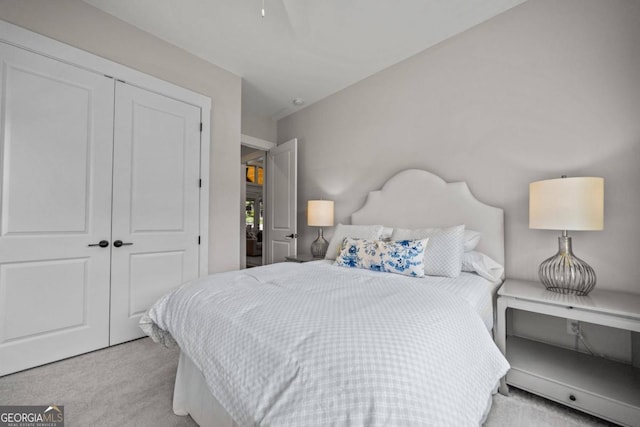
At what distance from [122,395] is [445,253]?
226 cm

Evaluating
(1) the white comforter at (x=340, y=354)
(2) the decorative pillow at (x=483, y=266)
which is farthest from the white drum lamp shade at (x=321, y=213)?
(1) the white comforter at (x=340, y=354)

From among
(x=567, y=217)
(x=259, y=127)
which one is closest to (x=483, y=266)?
(x=567, y=217)

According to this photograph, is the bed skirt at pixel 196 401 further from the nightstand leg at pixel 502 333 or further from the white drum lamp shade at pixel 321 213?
the white drum lamp shade at pixel 321 213

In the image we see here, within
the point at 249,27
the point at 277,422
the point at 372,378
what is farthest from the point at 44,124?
the point at 372,378

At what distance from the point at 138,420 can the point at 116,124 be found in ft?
7.26

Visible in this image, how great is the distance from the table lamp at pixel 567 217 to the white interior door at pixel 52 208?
3.25 m

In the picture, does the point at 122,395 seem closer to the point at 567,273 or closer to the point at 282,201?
the point at 282,201

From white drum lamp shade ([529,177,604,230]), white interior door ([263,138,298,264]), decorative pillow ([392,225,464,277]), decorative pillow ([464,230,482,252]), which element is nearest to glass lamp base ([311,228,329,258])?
white interior door ([263,138,298,264])

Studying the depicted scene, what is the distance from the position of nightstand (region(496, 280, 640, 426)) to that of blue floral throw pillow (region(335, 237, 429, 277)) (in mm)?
534

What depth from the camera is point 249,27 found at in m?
2.41

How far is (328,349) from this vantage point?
79cm

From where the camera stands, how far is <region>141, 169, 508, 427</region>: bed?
0.69 meters

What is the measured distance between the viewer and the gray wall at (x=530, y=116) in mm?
1724

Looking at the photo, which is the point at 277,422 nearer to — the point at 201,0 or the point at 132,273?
the point at 132,273
